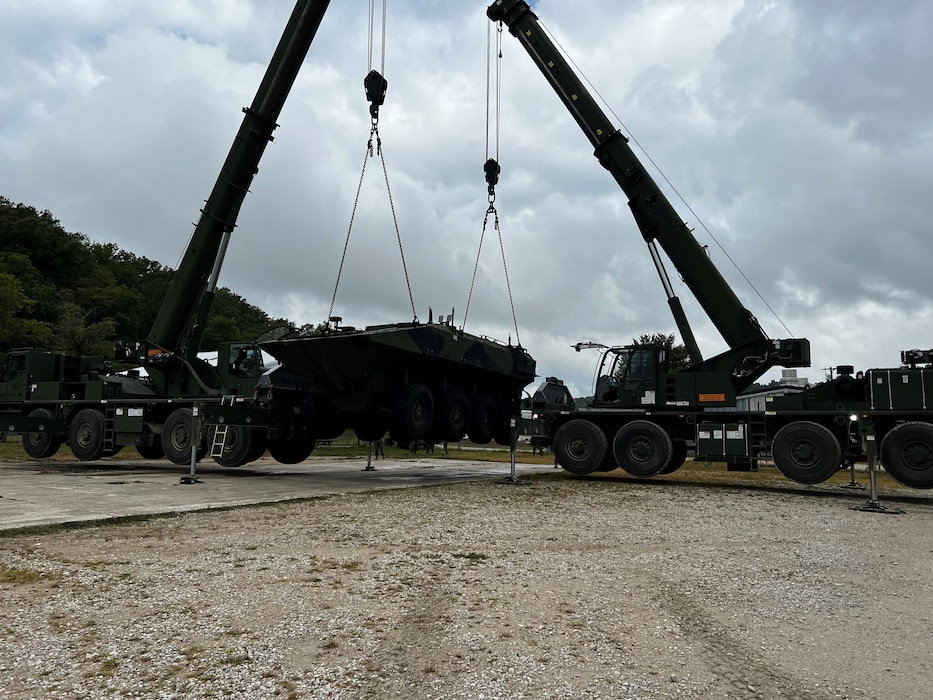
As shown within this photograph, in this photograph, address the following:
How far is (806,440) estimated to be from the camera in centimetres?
1221

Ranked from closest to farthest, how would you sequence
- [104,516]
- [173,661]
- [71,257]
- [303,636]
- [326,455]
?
[173,661] → [303,636] → [104,516] → [326,455] → [71,257]

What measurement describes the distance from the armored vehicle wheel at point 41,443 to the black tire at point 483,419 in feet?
35.0

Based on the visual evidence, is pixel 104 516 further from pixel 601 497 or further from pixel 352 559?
pixel 601 497

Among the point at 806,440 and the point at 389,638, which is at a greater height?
the point at 806,440

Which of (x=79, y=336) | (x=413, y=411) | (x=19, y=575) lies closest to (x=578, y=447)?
(x=413, y=411)

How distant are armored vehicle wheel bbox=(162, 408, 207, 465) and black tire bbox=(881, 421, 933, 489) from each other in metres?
13.5

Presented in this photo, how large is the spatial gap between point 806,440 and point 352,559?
32.1ft

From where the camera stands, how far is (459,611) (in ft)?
13.5

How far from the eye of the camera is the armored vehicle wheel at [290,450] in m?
15.7

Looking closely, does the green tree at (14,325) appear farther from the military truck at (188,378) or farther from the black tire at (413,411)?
the black tire at (413,411)

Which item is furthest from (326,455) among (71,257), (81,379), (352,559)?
(71,257)

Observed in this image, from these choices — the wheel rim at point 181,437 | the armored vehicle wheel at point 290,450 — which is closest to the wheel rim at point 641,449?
the armored vehicle wheel at point 290,450

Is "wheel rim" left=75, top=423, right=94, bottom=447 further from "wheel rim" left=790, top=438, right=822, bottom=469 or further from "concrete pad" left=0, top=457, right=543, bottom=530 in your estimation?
"wheel rim" left=790, top=438, right=822, bottom=469

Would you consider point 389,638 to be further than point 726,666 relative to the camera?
Yes
